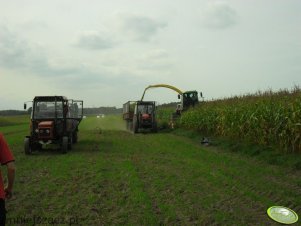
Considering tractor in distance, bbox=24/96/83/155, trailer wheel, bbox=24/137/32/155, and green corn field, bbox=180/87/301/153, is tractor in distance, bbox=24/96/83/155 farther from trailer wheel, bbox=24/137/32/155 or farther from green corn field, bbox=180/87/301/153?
green corn field, bbox=180/87/301/153

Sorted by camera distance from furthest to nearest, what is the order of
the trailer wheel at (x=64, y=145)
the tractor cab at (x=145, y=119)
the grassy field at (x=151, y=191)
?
the tractor cab at (x=145, y=119) → the trailer wheel at (x=64, y=145) → the grassy field at (x=151, y=191)

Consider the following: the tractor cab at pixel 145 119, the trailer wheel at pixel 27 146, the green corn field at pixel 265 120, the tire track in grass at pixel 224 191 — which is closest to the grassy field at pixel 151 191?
the tire track in grass at pixel 224 191

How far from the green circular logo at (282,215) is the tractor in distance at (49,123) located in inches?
414

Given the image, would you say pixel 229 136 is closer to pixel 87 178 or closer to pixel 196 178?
pixel 196 178

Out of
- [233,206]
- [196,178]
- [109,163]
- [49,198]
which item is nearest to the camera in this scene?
[233,206]

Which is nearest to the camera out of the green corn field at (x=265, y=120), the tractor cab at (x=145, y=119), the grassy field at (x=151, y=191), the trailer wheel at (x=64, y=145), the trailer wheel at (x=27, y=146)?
the grassy field at (x=151, y=191)

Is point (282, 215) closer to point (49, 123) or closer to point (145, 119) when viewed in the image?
point (49, 123)

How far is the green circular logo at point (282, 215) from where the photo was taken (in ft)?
22.7

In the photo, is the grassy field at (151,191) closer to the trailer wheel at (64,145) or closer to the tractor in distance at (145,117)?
the trailer wheel at (64,145)

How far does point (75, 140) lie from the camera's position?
2127 cm

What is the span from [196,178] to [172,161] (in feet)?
10.4

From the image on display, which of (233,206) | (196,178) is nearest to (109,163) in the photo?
(196,178)

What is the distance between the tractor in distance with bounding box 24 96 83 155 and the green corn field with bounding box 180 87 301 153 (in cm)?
701

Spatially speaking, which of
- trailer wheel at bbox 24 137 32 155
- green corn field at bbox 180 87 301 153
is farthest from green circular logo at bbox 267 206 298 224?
trailer wheel at bbox 24 137 32 155
